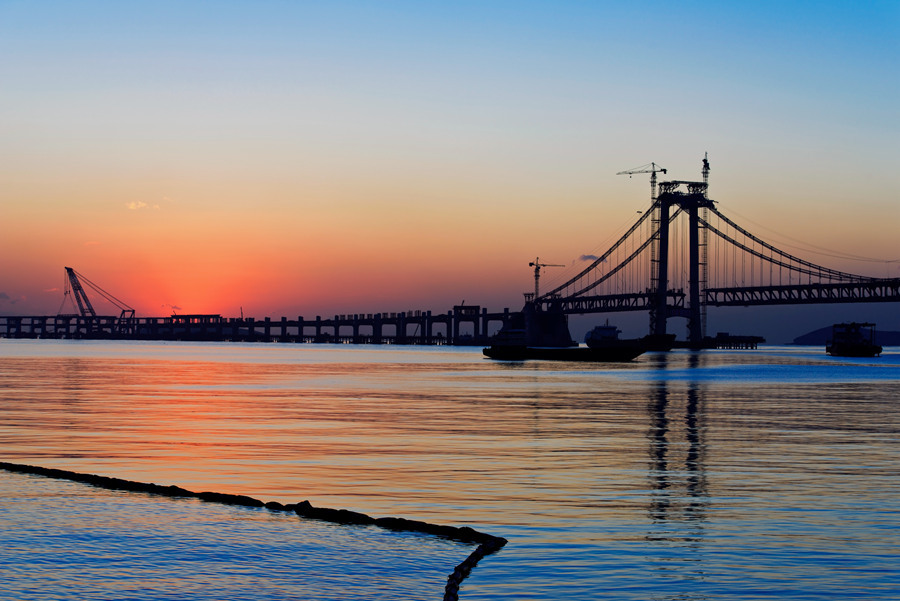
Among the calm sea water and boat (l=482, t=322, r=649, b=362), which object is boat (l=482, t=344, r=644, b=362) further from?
the calm sea water

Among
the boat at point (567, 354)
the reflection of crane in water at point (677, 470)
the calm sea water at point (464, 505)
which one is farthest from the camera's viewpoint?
the boat at point (567, 354)

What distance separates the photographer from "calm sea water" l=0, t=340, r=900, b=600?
11.3 m

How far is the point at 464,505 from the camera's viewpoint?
16.7 m

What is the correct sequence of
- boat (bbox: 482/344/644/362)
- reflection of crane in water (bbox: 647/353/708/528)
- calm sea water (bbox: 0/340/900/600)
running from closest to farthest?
calm sea water (bbox: 0/340/900/600)
reflection of crane in water (bbox: 647/353/708/528)
boat (bbox: 482/344/644/362)

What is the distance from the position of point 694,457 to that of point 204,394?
110 ft

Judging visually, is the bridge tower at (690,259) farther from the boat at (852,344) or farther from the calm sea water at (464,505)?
the calm sea water at (464,505)

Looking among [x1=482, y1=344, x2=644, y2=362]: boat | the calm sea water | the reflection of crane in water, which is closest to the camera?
the calm sea water

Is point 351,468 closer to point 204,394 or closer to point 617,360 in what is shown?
point 204,394

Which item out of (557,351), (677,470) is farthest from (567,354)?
(677,470)

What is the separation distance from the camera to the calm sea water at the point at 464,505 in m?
11.3

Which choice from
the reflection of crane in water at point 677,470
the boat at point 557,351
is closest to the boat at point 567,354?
the boat at point 557,351

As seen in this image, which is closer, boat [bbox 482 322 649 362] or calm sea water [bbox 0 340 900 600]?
calm sea water [bbox 0 340 900 600]

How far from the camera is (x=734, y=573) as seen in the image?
11812 mm

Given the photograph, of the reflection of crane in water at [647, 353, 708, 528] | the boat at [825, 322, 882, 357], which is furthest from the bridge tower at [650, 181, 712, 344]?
the reflection of crane in water at [647, 353, 708, 528]
